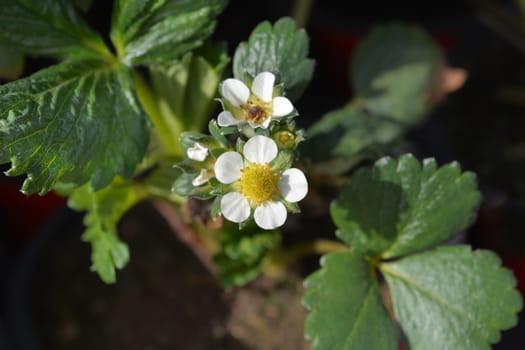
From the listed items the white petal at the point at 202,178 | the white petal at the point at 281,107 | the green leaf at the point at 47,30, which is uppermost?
the green leaf at the point at 47,30

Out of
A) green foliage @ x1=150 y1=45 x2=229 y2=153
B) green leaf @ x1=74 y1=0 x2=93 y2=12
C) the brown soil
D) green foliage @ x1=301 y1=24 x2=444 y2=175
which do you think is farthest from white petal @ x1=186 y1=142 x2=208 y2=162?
the brown soil

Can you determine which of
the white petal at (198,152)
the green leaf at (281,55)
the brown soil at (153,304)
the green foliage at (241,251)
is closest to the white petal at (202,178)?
the white petal at (198,152)

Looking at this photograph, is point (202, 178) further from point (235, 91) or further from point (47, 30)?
point (47, 30)

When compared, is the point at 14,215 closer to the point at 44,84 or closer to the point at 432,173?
the point at 44,84

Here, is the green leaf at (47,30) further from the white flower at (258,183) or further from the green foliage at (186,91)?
the white flower at (258,183)

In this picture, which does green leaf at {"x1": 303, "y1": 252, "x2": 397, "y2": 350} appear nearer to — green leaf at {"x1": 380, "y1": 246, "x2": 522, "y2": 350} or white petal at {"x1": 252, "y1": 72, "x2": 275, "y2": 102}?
green leaf at {"x1": 380, "y1": 246, "x2": 522, "y2": 350}

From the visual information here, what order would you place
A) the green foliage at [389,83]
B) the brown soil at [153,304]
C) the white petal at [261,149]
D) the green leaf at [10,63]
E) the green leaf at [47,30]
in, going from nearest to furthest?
1. the white petal at [261,149]
2. the green leaf at [47,30]
3. the green leaf at [10,63]
4. the green foliage at [389,83]
5. the brown soil at [153,304]

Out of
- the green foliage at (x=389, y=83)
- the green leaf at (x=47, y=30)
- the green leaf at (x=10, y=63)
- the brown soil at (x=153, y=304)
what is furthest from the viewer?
the brown soil at (x=153, y=304)

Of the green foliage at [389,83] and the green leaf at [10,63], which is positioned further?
the green foliage at [389,83]

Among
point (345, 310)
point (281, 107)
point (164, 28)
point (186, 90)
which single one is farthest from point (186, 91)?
point (345, 310)
